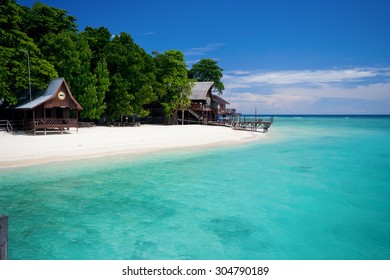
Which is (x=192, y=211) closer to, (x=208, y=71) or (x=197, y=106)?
(x=197, y=106)

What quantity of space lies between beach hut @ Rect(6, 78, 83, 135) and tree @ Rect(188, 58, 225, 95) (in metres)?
49.0

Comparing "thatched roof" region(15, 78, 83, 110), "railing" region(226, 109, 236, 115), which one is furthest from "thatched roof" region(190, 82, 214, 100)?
"thatched roof" region(15, 78, 83, 110)

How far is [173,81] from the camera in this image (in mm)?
46688

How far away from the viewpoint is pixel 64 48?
32781 millimetres

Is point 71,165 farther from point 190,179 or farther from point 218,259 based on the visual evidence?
point 218,259

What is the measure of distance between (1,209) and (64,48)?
27.4 m

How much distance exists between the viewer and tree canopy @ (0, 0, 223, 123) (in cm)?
2841

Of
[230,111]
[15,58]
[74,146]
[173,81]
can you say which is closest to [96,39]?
[173,81]

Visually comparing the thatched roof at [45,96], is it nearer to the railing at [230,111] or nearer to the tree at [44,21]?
the tree at [44,21]

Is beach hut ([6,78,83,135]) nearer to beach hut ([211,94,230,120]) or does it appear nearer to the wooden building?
the wooden building

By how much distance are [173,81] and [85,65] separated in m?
15.3

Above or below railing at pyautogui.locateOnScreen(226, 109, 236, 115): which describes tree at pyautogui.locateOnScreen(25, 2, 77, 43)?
above

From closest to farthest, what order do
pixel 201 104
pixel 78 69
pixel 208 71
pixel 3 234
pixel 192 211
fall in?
pixel 3 234 → pixel 192 211 → pixel 78 69 → pixel 201 104 → pixel 208 71
